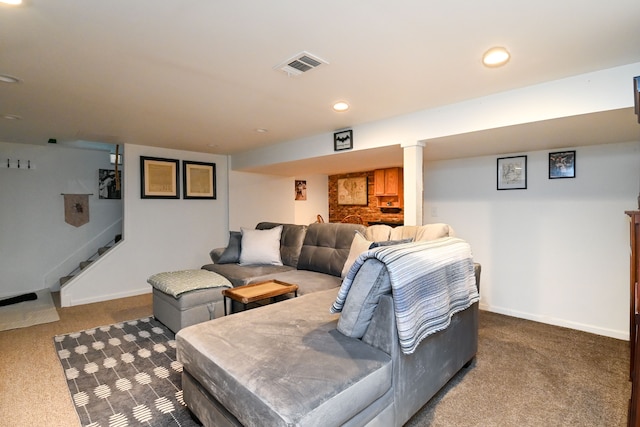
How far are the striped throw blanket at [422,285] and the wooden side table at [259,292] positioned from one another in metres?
0.93

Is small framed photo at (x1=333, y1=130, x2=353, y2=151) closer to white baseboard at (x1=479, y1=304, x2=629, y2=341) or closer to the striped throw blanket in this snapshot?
the striped throw blanket

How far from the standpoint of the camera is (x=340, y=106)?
2852mm

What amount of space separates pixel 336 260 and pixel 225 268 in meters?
1.37

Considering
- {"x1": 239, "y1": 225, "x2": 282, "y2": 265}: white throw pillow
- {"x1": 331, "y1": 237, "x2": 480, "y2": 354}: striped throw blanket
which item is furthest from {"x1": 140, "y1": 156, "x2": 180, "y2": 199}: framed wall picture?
{"x1": 331, "y1": 237, "x2": 480, "y2": 354}: striped throw blanket

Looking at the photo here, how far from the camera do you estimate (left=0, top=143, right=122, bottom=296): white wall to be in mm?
4395

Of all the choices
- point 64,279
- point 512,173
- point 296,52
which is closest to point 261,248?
point 296,52

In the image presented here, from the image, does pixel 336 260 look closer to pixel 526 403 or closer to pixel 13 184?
pixel 526 403

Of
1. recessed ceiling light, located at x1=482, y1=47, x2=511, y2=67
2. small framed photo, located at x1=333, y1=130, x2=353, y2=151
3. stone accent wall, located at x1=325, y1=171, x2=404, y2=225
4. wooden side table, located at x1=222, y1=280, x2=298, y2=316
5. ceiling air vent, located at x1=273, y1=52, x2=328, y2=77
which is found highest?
ceiling air vent, located at x1=273, y1=52, x2=328, y2=77

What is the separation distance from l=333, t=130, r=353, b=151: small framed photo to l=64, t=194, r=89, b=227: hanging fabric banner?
13.5ft

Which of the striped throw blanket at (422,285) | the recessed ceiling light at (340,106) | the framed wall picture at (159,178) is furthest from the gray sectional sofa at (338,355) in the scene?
the framed wall picture at (159,178)

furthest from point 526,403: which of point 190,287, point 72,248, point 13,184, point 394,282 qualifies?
point 13,184

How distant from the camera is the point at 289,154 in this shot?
4355mm

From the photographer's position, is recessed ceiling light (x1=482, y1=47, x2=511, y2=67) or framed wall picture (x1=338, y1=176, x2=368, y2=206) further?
framed wall picture (x1=338, y1=176, x2=368, y2=206)

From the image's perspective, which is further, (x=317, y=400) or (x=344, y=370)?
(x=344, y=370)
